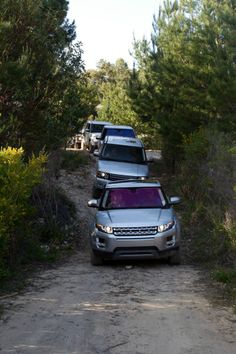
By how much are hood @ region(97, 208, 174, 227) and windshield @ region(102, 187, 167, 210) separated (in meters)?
0.28

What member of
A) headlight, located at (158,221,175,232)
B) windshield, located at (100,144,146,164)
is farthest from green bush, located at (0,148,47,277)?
windshield, located at (100,144,146,164)

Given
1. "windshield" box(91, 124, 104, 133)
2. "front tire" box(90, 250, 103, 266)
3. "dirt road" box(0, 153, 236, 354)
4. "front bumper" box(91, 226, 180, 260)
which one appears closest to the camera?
"dirt road" box(0, 153, 236, 354)

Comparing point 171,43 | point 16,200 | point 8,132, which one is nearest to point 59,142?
point 8,132

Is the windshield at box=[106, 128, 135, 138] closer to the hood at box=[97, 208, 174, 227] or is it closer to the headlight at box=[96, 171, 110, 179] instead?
the headlight at box=[96, 171, 110, 179]

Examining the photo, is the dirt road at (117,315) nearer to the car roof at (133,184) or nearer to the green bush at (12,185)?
the green bush at (12,185)

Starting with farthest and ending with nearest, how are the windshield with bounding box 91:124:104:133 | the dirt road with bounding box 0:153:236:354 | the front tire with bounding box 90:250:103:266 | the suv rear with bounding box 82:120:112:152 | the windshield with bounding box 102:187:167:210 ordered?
the windshield with bounding box 91:124:104:133, the suv rear with bounding box 82:120:112:152, the windshield with bounding box 102:187:167:210, the front tire with bounding box 90:250:103:266, the dirt road with bounding box 0:153:236:354

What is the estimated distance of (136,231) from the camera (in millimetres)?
10773

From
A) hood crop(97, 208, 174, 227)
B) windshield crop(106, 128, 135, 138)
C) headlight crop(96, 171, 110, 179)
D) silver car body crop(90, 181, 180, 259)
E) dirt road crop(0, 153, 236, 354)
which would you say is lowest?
dirt road crop(0, 153, 236, 354)

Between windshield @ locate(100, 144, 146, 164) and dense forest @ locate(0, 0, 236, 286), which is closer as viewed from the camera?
dense forest @ locate(0, 0, 236, 286)

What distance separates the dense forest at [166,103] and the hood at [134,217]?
49.2 inches

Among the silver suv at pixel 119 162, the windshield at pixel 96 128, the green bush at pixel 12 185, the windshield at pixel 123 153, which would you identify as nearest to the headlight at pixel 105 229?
the green bush at pixel 12 185

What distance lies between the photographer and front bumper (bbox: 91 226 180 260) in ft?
35.0

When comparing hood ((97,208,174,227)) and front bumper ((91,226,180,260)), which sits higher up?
hood ((97,208,174,227))

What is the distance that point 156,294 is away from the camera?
8469 millimetres
